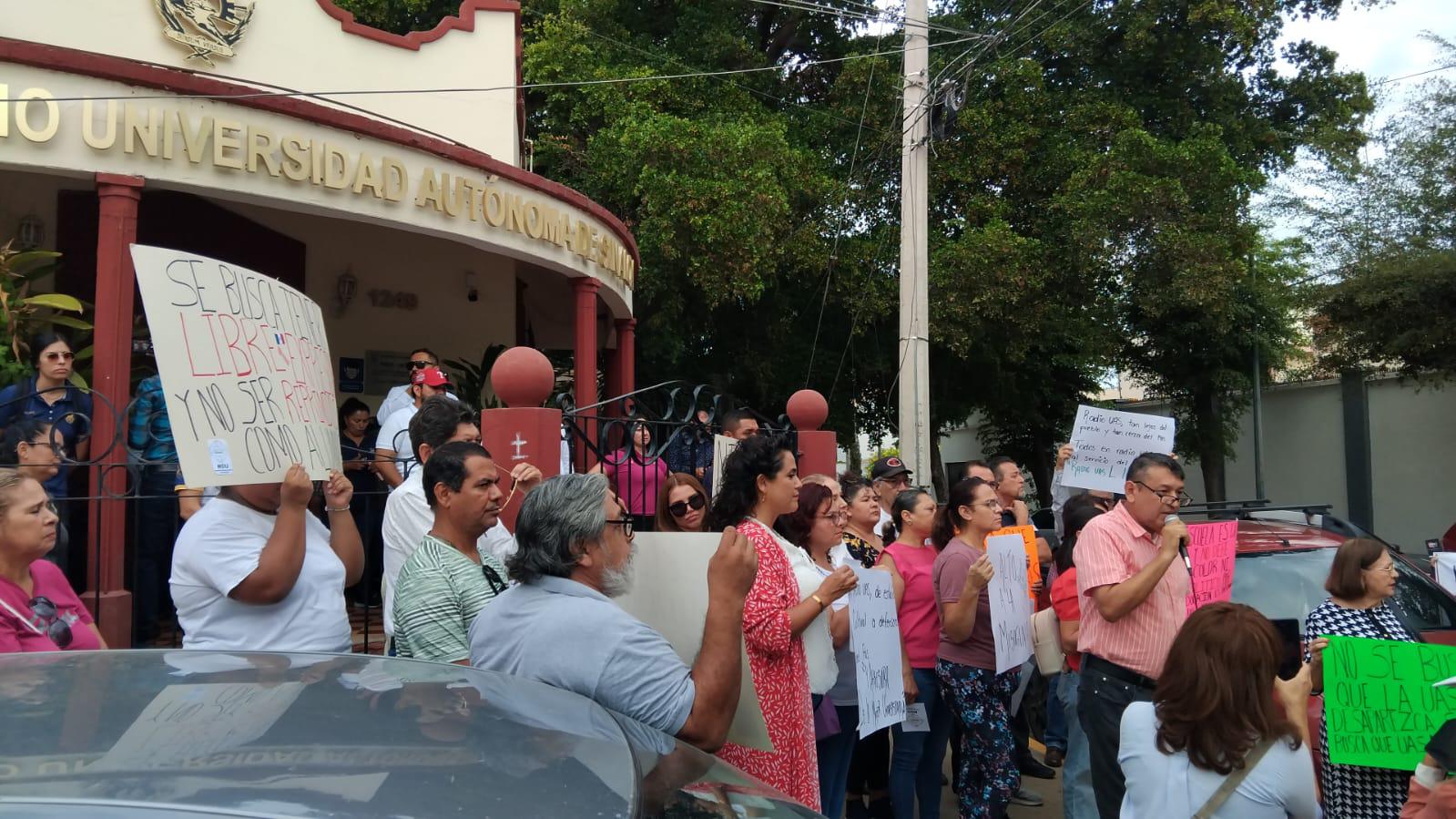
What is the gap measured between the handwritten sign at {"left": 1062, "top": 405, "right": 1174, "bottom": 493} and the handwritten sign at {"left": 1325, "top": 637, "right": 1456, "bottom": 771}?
108 inches

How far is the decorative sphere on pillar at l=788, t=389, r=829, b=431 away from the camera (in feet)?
24.1

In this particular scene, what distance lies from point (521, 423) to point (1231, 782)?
3026 mm

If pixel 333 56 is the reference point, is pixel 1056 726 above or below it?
below

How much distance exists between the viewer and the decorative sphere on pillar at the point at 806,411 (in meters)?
7.33

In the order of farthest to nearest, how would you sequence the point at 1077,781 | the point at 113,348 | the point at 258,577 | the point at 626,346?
the point at 626,346 < the point at 113,348 < the point at 1077,781 < the point at 258,577

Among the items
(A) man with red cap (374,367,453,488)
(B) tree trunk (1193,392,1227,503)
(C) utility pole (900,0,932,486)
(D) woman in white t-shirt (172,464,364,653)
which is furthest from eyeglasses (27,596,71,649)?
(B) tree trunk (1193,392,1227,503)

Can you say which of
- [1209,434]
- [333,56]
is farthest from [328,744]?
[1209,434]

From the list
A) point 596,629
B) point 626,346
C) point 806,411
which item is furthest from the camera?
point 626,346

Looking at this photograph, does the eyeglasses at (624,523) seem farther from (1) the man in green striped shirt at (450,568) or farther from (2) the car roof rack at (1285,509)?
(2) the car roof rack at (1285,509)

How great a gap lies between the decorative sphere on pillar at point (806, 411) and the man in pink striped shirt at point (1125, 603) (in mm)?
2954

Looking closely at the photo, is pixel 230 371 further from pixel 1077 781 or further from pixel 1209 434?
pixel 1209 434

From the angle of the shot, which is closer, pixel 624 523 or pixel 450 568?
pixel 624 523

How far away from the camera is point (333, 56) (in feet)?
34.0

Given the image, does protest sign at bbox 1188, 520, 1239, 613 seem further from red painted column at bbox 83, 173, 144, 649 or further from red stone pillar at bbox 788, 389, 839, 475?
red painted column at bbox 83, 173, 144, 649
